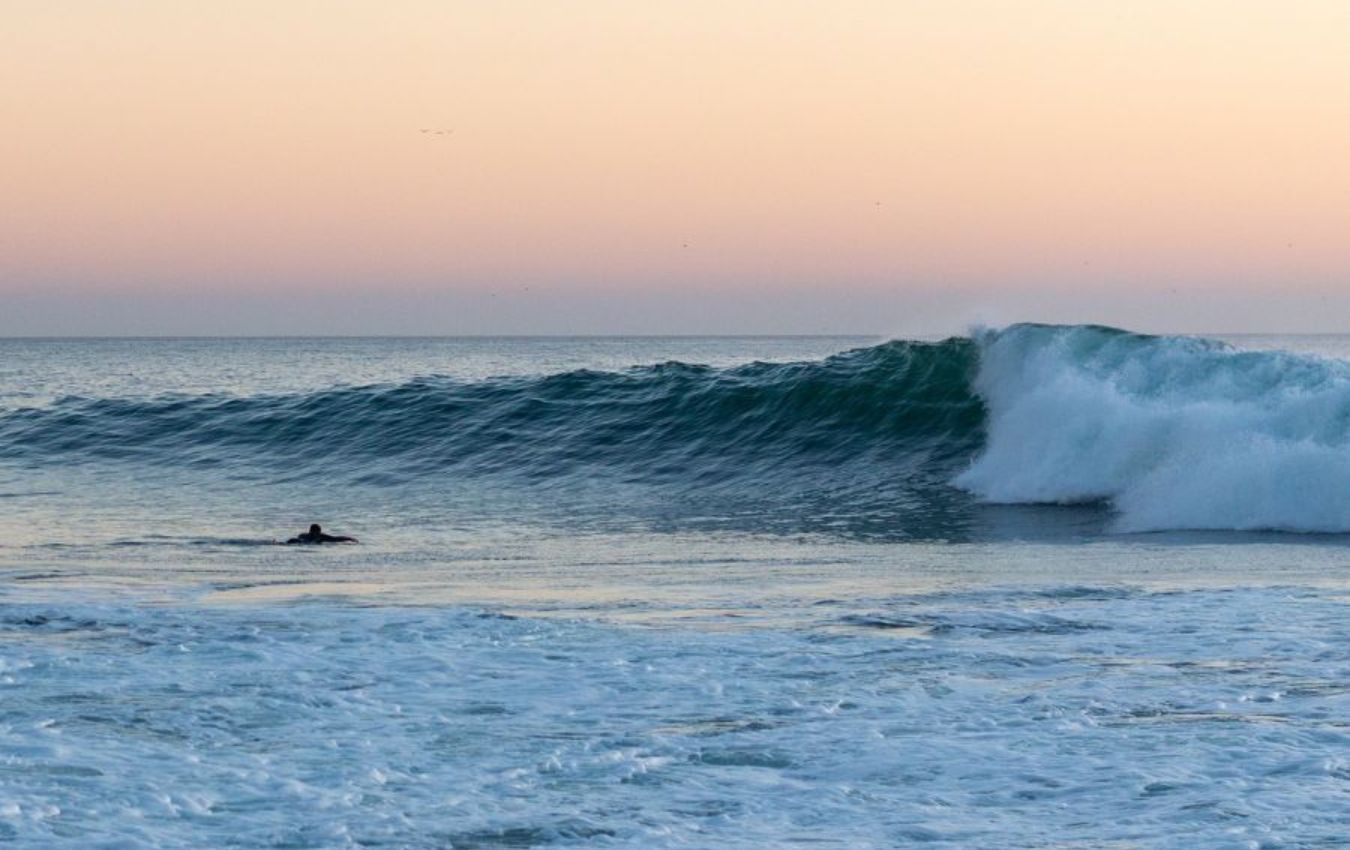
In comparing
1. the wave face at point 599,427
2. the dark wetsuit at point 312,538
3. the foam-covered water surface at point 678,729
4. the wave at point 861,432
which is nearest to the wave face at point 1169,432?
→ the wave at point 861,432

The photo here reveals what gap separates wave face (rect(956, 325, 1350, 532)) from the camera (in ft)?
57.6

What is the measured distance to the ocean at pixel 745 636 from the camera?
22.6ft

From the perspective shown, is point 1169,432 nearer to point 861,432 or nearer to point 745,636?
point 861,432

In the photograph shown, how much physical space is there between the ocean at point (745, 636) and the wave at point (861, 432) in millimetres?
112

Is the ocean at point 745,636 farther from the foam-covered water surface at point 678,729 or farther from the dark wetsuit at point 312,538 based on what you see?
the dark wetsuit at point 312,538

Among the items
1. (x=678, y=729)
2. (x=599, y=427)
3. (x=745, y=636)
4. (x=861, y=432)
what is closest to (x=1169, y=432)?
(x=861, y=432)

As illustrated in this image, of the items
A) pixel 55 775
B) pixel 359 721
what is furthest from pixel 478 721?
pixel 55 775

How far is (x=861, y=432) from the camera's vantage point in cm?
2589

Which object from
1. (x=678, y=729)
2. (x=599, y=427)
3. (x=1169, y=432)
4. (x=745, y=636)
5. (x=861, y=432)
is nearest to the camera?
(x=678, y=729)

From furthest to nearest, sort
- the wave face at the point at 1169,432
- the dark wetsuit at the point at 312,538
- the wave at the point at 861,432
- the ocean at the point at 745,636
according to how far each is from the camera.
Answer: the wave at the point at 861,432
the wave face at the point at 1169,432
the dark wetsuit at the point at 312,538
the ocean at the point at 745,636

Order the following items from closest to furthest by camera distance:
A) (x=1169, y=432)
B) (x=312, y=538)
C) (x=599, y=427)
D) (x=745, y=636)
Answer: (x=745, y=636) < (x=312, y=538) < (x=1169, y=432) < (x=599, y=427)

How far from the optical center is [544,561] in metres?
14.9

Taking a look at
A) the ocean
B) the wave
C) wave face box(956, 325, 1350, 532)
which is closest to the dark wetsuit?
the ocean

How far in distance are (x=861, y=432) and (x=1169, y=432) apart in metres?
6.52
